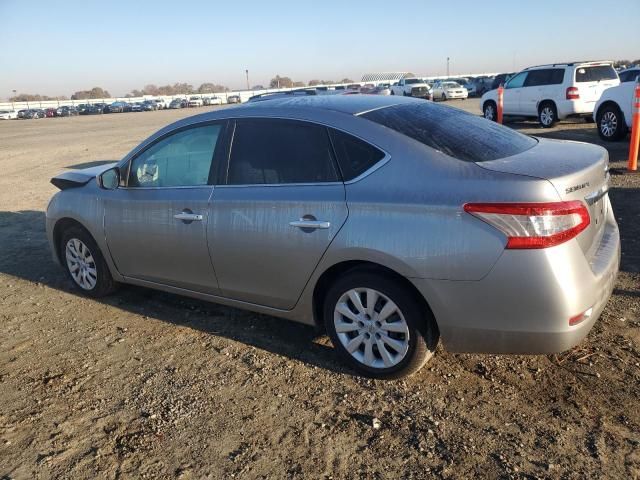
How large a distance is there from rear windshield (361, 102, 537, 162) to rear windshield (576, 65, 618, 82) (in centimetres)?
1361

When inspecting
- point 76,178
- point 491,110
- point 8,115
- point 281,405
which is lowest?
point 281,405

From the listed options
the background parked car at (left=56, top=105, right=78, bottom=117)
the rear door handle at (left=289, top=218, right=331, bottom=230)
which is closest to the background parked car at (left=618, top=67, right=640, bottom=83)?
the rear door handle at (left=289, top=218, right=331, bottom=230)

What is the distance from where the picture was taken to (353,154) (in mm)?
3406

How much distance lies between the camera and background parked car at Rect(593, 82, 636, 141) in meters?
11.3

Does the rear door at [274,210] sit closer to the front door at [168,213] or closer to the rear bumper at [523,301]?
the front door at [168,213]

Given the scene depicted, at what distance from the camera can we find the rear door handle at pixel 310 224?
337 centimetres

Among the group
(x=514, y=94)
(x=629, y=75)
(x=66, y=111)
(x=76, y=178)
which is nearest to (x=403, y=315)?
(x=76, y=178)

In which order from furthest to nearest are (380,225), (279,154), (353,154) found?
(279,154) < (353,154) < (380,225)

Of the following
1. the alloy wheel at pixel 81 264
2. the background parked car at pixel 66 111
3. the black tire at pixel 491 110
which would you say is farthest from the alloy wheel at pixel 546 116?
the background parked car at pixel 66 111

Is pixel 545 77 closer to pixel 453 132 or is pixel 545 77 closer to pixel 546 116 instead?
pixel 546 116

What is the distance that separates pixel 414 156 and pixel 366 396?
1.43m

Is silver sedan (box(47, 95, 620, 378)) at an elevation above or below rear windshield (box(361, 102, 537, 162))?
below

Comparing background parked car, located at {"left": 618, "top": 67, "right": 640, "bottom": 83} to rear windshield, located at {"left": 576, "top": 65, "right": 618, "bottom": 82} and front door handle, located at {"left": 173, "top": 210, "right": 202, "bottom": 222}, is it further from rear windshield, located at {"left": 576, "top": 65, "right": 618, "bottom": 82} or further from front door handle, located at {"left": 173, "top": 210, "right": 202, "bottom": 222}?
front door handle, located at {"left": 173, "top": 210, "right": 202, "bottom": 222}

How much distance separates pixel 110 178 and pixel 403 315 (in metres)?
2.88
